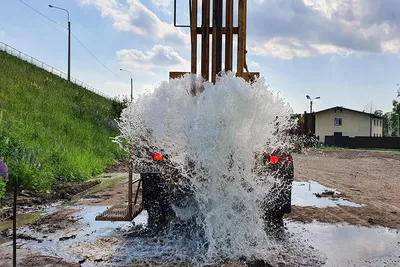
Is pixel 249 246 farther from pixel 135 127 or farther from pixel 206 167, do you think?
pixel 135 127

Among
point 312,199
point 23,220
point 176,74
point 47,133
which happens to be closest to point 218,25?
point 176,74

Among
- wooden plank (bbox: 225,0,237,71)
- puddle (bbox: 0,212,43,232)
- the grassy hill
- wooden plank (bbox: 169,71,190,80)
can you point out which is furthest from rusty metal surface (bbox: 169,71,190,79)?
the grassy hill

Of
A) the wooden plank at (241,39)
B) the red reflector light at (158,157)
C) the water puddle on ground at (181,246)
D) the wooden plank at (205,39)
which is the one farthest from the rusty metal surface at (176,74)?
the water puddle on ground at (181,246)

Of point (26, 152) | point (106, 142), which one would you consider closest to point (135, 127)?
point (26, 152)

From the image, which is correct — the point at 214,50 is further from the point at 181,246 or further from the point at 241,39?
the point at 181,246

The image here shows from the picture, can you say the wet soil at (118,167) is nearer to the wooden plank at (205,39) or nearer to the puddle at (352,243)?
the wooden plank at (205,39)

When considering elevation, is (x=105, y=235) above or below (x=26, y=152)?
below

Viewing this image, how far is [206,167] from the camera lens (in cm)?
551

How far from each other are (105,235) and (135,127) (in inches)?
64.1

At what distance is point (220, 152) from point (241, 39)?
2309 mm

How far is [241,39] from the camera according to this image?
6973mm

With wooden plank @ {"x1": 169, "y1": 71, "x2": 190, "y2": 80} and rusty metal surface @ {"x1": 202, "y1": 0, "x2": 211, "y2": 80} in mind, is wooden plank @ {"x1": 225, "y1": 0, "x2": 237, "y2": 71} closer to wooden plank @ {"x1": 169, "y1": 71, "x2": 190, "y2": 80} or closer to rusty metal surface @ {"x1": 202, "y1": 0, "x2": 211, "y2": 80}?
rusty metal surface @ {"x1": 202, "y1": 0, "x2": 211, "y2": 80}

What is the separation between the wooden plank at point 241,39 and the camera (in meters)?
6.96

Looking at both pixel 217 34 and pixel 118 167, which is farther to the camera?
pixel 118 167
